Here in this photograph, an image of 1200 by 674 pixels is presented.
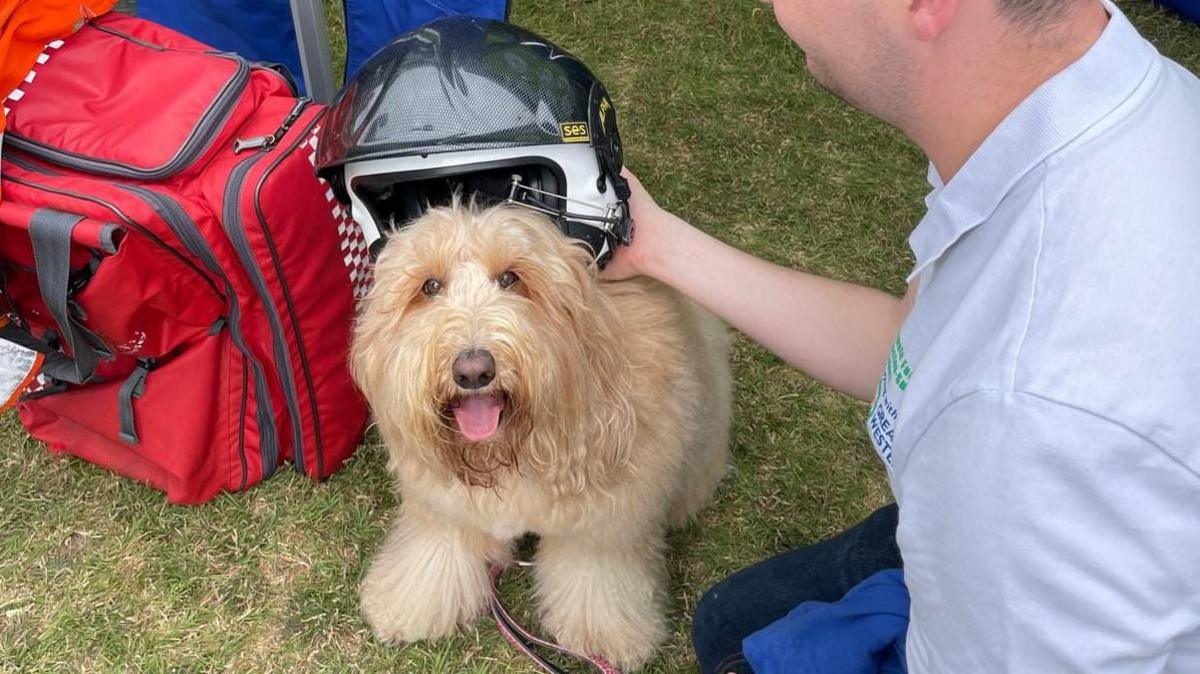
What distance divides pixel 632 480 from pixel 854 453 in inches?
42.8

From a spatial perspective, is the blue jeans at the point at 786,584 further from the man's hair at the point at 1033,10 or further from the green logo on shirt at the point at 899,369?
the man's hair at the point at 1033,10

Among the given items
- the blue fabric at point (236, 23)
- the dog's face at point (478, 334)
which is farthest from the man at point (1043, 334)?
the blue fabric at point (236, 23)

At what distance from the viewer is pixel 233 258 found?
215 centimetres

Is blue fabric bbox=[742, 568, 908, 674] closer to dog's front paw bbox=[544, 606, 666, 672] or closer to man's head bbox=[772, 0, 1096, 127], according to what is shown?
dog's front paw bbox=[544, 606, 666, 672]

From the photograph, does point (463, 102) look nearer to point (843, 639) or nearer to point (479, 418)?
point (479, 418)

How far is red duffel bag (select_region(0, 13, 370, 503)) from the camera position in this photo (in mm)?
2025

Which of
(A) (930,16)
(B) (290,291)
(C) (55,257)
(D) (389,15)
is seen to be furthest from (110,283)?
(A) (930,16)

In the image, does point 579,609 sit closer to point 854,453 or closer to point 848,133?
point 854,453

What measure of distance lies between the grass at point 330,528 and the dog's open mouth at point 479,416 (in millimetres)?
904

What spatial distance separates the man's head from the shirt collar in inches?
2.4

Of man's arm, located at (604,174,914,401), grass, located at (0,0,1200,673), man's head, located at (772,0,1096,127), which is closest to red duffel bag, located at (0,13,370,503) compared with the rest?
grass, located at (0,0,1200,673)

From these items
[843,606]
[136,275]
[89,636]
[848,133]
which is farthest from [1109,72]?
[848,133]

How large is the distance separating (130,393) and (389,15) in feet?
4.34

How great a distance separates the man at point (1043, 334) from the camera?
39.1 inches
